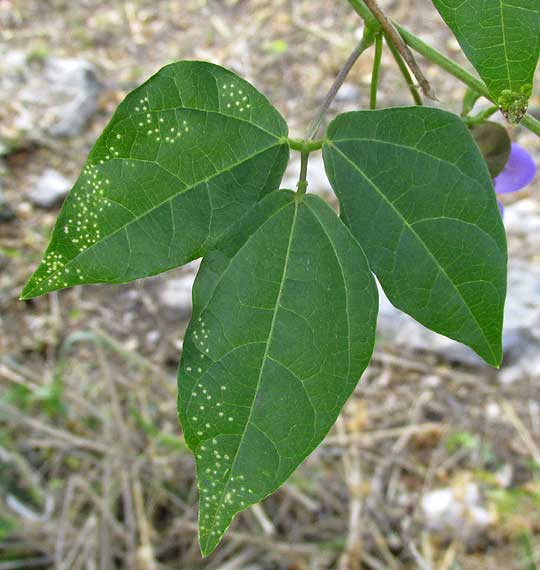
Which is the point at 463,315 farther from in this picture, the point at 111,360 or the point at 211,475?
the point at 111,360

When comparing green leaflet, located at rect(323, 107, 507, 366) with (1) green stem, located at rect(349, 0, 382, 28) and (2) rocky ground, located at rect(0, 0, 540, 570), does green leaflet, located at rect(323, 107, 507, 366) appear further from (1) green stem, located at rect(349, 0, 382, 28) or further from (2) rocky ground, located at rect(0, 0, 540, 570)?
(2) rocky ground, located at rect(0, 0, 540, 570)

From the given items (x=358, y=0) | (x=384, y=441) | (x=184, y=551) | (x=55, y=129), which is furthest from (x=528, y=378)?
(x=55, y=129)

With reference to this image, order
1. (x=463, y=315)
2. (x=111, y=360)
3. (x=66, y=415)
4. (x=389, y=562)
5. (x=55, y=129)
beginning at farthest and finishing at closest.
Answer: (x=55, y=129) → (x=111, y=360) → (x=66, y=415) → (x=389, y=562) → (x=463, y=315)

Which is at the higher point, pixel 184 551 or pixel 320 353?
pixel 320 353

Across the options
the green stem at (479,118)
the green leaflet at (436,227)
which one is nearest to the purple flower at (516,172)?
the green stem at (479,118)

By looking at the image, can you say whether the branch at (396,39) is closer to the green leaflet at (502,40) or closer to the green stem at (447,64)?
the green stem at (447,64)

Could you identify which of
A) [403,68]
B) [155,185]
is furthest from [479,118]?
[155,185]
